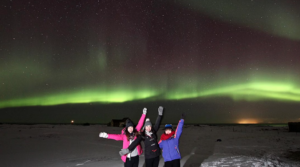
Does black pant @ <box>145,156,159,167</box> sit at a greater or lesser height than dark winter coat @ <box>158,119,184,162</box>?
lesser

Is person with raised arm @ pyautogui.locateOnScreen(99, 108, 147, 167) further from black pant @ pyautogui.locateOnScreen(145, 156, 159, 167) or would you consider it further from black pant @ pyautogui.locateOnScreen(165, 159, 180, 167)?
black pant @ pyautogui.locateOnScreen(165, 159, 180, 167)

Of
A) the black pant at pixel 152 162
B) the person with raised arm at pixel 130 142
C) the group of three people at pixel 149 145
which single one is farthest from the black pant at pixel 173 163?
the person with raised arm at pixel 130 142

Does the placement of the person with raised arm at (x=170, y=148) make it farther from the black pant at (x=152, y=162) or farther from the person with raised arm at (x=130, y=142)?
the person with raised arm at (x=130, y=142)

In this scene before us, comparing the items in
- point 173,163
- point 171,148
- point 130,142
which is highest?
point 130,142

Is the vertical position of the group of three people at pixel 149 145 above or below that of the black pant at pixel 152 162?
above

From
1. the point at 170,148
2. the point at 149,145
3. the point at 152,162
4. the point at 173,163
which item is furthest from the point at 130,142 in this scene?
the point at 173,163

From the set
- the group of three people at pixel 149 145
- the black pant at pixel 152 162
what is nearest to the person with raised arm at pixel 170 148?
the group of three people at pixel 149 145

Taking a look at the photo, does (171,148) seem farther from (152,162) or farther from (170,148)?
(152,162)

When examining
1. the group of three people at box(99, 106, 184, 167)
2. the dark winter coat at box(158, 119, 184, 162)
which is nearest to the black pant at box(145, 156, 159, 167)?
the group of three people at box(99, 106, 184, 167)

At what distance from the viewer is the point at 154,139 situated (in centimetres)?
508

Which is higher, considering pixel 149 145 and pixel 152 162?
pixel 149 145

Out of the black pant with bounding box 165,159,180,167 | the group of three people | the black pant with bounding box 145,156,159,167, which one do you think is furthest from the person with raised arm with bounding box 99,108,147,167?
the black pant with bounding box 165,159,180,167

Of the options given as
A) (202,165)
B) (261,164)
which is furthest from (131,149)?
(261,164)

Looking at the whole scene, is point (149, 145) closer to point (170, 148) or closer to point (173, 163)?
point (170, 148)
